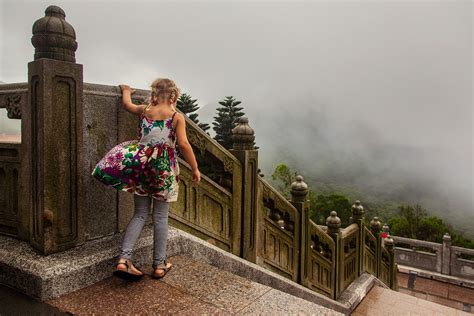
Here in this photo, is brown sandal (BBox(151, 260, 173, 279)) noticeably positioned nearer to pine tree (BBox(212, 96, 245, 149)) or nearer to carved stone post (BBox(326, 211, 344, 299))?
carved stone post (BBox(326, 211, 344, 299))

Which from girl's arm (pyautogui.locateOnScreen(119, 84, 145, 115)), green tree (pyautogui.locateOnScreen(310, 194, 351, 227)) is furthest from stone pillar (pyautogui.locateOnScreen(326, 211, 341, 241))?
green tree (pyautogui.locateOnScreen(310, 194, 351, 227))

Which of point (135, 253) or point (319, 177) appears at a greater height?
point (135, 253)

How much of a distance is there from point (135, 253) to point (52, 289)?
0.70 m

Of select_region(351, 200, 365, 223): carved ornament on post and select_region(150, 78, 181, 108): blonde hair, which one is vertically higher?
select_region(150, 78, 181, 108): blonde hair

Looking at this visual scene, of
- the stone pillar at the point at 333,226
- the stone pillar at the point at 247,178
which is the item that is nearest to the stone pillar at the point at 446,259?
the stone pillar at the point at 333,226

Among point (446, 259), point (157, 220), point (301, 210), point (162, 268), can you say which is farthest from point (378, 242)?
point (157, 220)

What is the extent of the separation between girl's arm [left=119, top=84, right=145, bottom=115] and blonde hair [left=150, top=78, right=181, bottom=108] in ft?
0.65

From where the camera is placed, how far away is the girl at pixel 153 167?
262 centimetres

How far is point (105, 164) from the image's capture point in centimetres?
262

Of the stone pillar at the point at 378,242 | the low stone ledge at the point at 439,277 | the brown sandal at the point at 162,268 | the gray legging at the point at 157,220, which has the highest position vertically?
the gray legging at the point at 157,220

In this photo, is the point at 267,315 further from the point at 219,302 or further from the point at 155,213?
the point at 155,213

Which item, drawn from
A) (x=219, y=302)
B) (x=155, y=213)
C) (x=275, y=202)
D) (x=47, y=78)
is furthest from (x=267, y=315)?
(x=275, y=202)

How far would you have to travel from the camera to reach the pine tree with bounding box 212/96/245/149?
57.6 feet

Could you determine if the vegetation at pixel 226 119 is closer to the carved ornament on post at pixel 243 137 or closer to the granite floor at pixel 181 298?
the carved ornament on post at pixel 243 137
